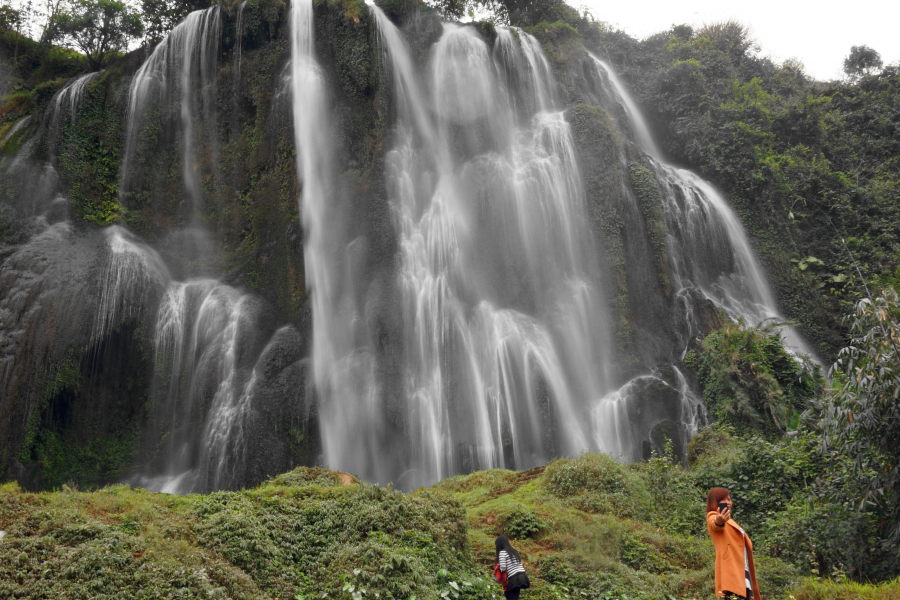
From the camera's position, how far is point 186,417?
16.7 metres

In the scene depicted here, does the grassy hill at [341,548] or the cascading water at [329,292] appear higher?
the cascading water at [329,292]

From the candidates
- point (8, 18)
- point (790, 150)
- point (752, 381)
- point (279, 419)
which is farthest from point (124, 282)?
point (790, 150)

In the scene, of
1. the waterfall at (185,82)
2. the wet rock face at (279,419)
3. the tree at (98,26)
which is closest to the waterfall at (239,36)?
the waterfall at (185,82)

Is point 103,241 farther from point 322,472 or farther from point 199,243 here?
point 322,472

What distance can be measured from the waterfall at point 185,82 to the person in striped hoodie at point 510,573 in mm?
20162

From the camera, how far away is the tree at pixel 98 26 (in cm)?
2439

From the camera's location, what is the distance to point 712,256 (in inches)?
823

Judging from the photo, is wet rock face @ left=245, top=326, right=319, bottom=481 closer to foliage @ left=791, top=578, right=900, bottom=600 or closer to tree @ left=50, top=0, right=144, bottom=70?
foliage @ left=791, top=578, right=900, bottom=600

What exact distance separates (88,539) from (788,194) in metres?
27.2

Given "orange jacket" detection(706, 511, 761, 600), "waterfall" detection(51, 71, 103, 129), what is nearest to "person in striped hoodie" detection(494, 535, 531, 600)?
"orange jacket" detection(706, 511, 761, 600)

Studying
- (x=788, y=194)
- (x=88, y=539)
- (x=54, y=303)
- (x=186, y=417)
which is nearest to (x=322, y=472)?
(x=88, y=539)

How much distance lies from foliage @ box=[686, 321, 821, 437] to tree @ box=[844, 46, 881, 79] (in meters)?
24.3

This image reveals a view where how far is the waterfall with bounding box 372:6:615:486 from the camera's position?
615 inches

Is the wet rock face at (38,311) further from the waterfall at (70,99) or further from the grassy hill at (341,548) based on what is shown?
the grassy hill at (341,548)
